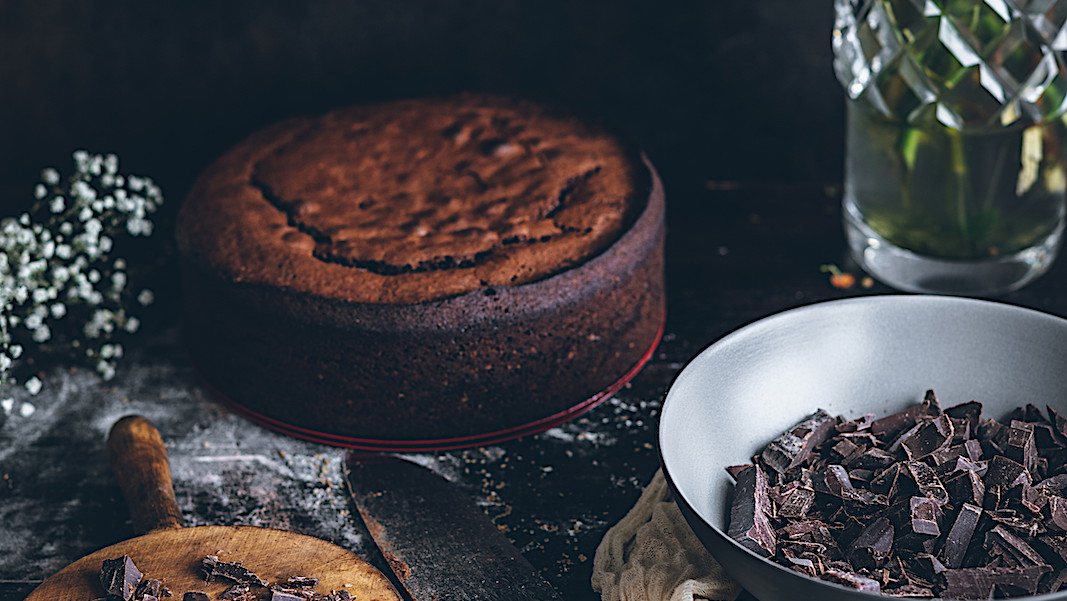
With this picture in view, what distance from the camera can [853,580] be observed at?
0.96 metres

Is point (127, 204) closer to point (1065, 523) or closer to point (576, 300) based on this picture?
point (576, 300)

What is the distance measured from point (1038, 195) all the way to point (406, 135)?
2.93ft

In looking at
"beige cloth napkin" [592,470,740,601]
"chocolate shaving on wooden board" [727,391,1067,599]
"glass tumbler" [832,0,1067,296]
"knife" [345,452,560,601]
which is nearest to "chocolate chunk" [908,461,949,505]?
"chocolate shaving on wooden board" [727,391,1067,599]

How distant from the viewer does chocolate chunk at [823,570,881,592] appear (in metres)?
0.96

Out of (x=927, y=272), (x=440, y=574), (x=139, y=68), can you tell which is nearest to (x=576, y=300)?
(x=440, y=574)

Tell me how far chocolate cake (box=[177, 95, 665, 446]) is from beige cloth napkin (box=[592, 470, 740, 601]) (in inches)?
9.1

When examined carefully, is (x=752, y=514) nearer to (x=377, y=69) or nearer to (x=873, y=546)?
(x=873, y=546)

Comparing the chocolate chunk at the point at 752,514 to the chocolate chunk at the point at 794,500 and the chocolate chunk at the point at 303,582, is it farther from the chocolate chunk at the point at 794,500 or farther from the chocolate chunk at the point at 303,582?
the chocolate chunk at the point at 303,582

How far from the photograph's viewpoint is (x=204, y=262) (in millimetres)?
1386

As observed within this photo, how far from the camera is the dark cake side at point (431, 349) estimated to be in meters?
1.31

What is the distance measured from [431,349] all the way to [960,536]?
0.62 m

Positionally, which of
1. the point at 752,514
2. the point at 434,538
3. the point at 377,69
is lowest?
the point at 434,538

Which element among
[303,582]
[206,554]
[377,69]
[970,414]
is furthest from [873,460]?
[377,69]

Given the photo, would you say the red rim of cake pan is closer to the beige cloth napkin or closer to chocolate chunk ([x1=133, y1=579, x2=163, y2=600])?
the beige cloth napkin
